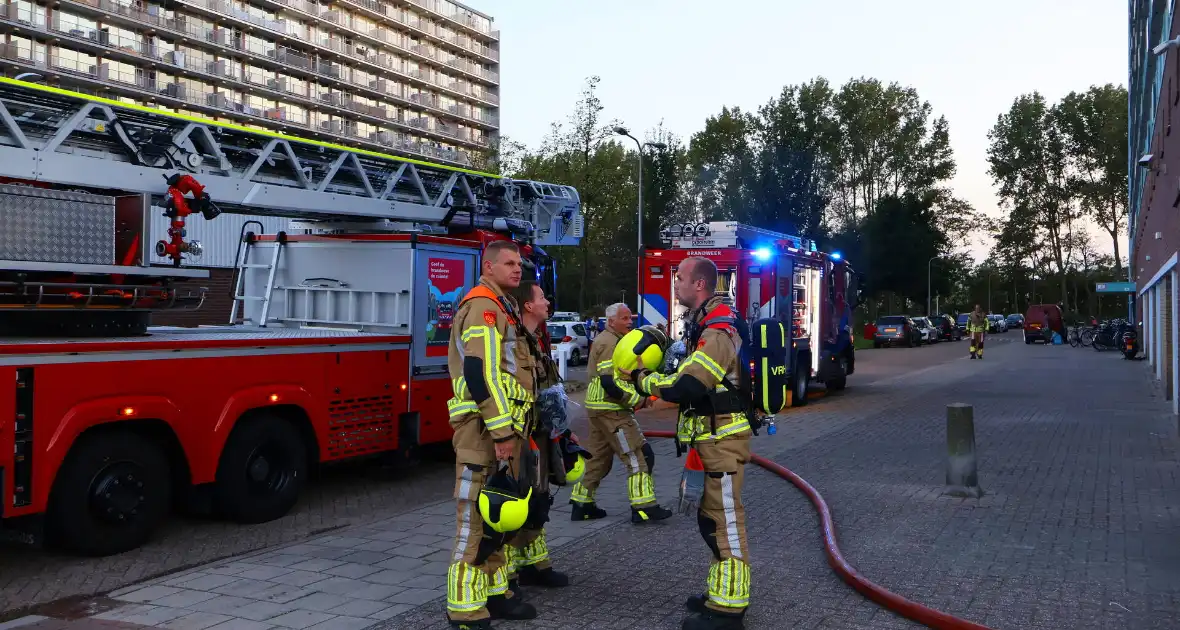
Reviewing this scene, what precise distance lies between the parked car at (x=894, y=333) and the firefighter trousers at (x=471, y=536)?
136 ft

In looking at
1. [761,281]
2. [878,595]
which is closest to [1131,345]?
[761,281]

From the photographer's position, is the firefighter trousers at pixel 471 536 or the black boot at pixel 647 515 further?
the black boot at pixel 647 515

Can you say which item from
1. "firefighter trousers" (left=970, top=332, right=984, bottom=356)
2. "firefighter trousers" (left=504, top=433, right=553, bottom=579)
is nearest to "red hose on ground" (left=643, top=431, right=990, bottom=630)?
"firefighter trousers" (left=504, top=433, right=553, bottom=579)

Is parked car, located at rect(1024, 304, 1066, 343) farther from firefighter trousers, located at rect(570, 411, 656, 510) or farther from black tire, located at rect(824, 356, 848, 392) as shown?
firefighter trousers, located at rect(570, 411, 656, 510)

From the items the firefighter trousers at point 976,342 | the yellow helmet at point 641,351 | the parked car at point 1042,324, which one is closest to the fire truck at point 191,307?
the yellow helmet at point 641,351

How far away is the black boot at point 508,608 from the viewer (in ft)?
16.9

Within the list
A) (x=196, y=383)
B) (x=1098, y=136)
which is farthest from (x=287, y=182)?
(x=1098, y=136)

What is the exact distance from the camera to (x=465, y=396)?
4984mm

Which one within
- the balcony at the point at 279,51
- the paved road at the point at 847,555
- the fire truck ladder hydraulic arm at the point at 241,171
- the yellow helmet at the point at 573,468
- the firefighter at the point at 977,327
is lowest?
the paved road at the point at 847,555

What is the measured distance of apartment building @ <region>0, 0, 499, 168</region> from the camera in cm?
5925

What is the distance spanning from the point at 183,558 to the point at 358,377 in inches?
86.3

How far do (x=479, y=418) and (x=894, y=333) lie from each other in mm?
42406

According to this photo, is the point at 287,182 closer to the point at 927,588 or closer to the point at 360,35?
the point at 927,588

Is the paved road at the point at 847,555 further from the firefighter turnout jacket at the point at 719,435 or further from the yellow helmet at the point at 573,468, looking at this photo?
the yellow helmet at the point at 573,468
